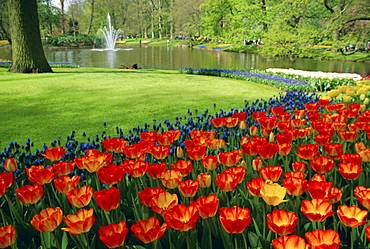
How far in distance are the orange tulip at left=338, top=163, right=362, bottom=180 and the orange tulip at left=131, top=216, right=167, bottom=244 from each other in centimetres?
109

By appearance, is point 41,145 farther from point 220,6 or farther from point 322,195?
point 220,6

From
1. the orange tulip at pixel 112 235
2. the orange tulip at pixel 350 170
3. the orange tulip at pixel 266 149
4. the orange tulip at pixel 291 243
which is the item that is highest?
the orange tulip at pixel 266 149

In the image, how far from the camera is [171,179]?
1.71 meters

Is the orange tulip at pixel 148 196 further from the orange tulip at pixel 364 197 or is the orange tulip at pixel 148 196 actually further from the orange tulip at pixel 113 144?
the orange tulip at pixel 364 197

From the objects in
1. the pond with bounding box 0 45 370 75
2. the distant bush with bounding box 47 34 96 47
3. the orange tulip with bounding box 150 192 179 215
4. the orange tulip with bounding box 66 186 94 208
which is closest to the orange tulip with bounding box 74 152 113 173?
the orange tulip with bounding box 66 186 94 208

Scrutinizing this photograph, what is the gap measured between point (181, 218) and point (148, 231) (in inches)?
→ 6.6

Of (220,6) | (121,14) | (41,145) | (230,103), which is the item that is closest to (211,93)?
(230,103)

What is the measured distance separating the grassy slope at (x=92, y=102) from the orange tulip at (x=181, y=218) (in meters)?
4.14

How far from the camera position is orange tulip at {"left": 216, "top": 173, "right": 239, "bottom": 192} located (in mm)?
1617

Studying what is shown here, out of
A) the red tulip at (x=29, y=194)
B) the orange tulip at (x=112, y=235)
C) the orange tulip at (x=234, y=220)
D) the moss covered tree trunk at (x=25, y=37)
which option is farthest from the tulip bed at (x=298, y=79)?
the orange tulip at (x=112, y=235)

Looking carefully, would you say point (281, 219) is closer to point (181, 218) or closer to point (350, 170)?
point (181, 218)

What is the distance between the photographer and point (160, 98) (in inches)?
336

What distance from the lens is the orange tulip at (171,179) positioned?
67.7 inches

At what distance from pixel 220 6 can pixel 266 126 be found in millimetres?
35205
